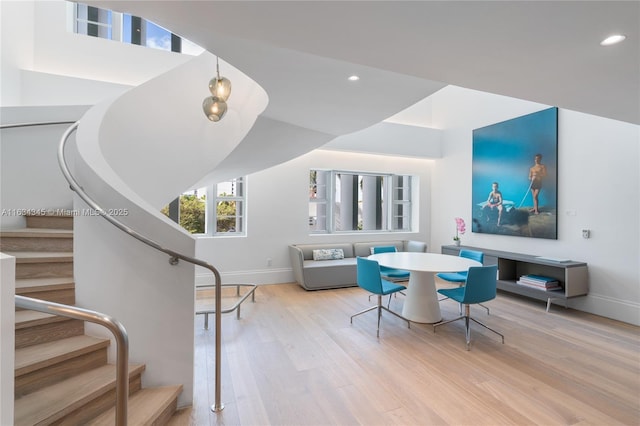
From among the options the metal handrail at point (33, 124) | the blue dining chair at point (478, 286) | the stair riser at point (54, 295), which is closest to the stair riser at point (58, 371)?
the stair riser at point (54, 295)

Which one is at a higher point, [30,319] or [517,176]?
[517,176]

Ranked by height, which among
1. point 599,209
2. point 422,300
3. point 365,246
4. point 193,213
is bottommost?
point 422,300

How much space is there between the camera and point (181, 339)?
7.03ft

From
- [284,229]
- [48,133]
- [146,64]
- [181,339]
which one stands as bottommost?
[181,339]

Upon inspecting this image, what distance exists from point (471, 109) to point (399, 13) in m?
5.83

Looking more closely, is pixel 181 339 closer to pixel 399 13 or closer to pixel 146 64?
pixel 399 13

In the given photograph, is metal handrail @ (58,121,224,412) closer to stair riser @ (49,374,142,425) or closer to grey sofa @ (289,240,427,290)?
stair riser @ (49,374,142,425)

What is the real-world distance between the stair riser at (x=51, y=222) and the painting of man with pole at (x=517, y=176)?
616 cm

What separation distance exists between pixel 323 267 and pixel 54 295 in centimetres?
392

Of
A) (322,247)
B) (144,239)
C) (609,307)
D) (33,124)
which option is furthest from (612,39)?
(322,247)

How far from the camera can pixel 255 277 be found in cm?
576

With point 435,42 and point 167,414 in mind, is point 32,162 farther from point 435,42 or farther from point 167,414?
point 435,42

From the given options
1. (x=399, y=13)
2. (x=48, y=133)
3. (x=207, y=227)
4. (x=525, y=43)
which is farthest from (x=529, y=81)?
(x=207, y=227)

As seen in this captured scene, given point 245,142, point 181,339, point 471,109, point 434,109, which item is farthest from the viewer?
point 434,109
